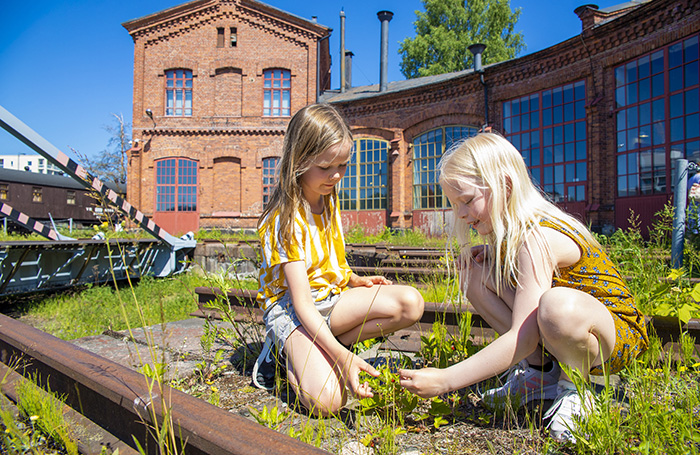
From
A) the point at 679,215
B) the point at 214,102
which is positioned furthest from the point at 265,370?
the point at 214,102

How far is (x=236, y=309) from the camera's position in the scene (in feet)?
12.5

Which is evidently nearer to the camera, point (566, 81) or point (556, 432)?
point (556, 432)

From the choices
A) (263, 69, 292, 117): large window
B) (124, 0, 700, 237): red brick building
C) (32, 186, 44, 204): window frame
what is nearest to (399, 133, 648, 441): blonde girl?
(124, 0, 700, 237): red brick building

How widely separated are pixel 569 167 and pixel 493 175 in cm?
1313

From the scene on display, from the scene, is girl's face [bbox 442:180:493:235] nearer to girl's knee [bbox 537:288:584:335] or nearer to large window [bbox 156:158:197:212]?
girl's knee [bbox 537:288:584:335]

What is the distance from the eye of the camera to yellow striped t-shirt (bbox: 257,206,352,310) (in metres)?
2.08

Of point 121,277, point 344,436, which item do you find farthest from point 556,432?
point 121,277

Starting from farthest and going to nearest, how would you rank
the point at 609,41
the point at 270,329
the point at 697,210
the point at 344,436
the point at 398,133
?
the point at 398,133 → the point at 609,41 → the point at 697,210 → the point at 270,329 → the point at 344,436

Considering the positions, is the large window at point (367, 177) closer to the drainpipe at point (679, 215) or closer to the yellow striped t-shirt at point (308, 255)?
the drainpipe at point (679, 215)

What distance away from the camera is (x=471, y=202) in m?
1.84

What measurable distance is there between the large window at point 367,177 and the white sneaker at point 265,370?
16514mm

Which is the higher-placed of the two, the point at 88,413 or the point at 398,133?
the point at 398,133

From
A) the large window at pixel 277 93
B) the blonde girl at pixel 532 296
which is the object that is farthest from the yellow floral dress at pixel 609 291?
the large window at pixel 277 93

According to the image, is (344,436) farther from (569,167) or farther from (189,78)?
(189,78)
